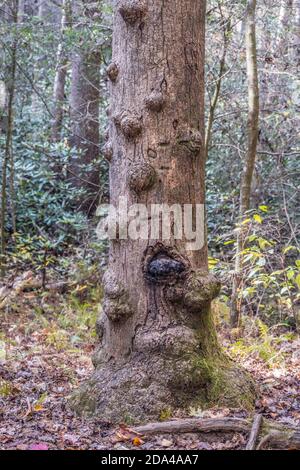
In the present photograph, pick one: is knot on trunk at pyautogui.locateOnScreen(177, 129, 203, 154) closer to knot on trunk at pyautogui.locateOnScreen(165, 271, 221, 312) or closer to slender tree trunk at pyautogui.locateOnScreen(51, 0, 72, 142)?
knot on trunk at pyautogui.locateOnScreen(165, 271, 221, 312)

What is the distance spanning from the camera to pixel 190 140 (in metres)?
3.57

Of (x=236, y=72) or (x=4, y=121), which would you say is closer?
(x=236, y=72)

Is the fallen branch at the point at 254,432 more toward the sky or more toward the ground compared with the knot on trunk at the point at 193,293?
more toward the ground

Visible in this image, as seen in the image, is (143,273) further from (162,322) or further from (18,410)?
(18,410)

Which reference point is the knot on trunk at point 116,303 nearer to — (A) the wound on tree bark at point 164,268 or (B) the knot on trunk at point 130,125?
(A) the wound on tree bark at point 164,268

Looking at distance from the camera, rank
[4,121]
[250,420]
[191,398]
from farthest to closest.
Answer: [4,121] → [191,398] → [250,420]

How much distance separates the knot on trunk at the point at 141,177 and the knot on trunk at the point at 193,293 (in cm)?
59

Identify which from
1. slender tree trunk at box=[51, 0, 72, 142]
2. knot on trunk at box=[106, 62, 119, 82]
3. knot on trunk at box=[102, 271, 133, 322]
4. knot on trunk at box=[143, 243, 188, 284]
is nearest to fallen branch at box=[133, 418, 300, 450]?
knot on trunk at box=[102, 271, 133, 322]

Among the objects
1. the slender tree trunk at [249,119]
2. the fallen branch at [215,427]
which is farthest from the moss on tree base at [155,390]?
the slender tree trunk at [249,119]

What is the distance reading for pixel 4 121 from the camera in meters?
11.0

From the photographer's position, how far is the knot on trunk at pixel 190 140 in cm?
356

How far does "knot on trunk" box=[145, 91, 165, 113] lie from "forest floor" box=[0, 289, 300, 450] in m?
1.81

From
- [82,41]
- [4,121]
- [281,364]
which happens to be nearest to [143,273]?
[281,364]

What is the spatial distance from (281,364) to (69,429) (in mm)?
2210
